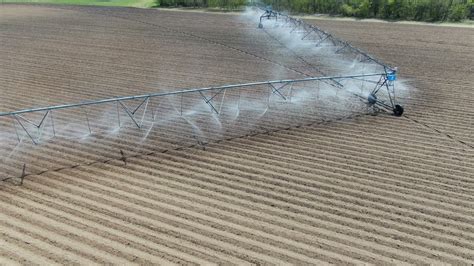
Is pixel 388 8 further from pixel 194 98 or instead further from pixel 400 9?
pixel 194 98

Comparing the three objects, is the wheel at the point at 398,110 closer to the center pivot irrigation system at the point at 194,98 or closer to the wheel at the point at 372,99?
the center pivot irrigation system at the point at 194,98

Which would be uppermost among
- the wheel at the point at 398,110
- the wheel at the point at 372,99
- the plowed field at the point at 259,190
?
the wheel at the point at 372,99

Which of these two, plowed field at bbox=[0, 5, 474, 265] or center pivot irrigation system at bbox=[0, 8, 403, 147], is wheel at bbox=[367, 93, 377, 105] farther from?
plowed field at bbox=[0, 5, 474, 265]

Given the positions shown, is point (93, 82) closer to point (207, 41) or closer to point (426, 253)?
point (207, 41)

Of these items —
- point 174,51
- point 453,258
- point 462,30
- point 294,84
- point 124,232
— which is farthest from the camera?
point 462,30

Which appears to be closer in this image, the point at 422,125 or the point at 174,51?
the point at 422,125

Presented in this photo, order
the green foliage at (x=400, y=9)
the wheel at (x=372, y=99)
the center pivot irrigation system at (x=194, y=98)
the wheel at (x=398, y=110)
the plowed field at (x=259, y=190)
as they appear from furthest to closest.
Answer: the green foliage at (x=400, y=9) < the wheel at (x=372, y=99) < the wheel at (x=398, y=110) < the center pivot irrigation system at (x=194, y=98) < the plowed field at (x=259, y=190)

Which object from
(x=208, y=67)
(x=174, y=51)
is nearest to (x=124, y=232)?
(x=208, y=67)

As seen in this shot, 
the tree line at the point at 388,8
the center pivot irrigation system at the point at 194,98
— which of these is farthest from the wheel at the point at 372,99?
the tree line at the point at 388,8
